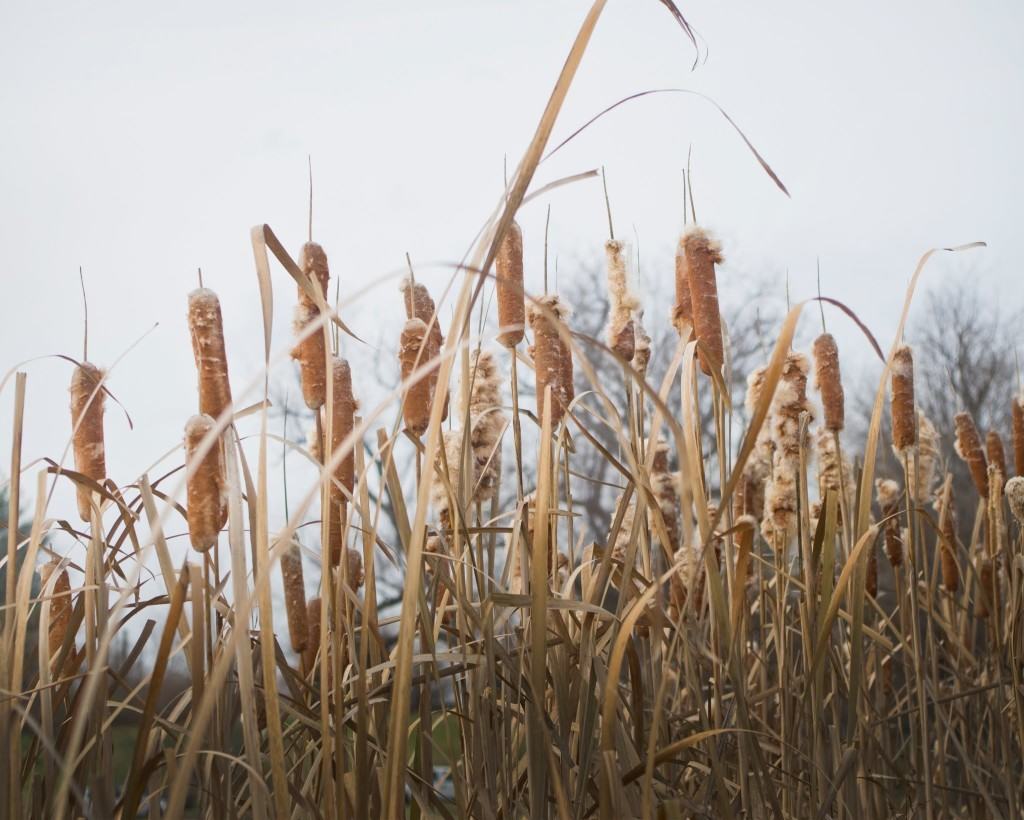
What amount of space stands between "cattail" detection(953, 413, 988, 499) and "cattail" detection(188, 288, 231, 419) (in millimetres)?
2097

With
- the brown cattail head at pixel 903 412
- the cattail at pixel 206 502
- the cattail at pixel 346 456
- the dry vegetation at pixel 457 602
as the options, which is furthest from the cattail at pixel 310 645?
the brown cattail head at pixel 903 412

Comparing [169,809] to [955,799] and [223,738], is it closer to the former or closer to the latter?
[223,738]

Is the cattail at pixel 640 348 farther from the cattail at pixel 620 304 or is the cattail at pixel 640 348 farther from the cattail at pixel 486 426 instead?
the cattail at pixel 486 426

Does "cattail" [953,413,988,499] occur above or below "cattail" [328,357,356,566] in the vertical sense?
above

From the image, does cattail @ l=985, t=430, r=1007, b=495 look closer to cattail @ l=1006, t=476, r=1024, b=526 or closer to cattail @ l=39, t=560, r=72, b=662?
cattail @ l=1006, t=476, r=1024, b=526

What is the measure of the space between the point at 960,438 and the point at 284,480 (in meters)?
1.91

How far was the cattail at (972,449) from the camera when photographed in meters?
2.60

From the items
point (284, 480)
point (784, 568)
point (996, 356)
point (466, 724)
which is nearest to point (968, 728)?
point (784, 568)

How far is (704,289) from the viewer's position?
55.6 inches

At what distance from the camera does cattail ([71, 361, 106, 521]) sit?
52.6 inches

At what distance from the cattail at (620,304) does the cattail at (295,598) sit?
663mm

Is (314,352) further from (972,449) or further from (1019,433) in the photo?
(1019,433)

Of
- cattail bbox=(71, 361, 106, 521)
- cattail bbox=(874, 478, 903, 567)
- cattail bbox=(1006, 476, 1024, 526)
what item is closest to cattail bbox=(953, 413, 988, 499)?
cattail bbox=(874, 478, 903, 567)

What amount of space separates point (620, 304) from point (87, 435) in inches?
37.2
